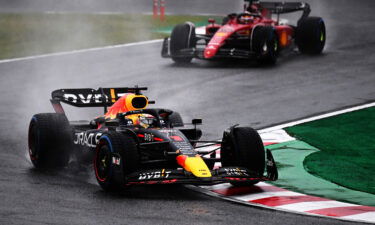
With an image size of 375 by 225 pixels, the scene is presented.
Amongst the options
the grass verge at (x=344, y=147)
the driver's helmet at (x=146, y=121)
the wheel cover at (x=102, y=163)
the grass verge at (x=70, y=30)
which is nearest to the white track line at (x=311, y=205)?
the grass verge at (x=344, y=147)

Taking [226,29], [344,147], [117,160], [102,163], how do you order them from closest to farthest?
1. [117,160]
2. [102,163]
3. [344,147]
4. [226,29]

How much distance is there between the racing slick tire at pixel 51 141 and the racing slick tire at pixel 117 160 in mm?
1486

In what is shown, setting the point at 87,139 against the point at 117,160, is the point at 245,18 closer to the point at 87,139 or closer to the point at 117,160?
the point at 87,139

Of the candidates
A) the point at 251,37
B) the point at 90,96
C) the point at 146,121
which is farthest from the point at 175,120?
the point at 251,37

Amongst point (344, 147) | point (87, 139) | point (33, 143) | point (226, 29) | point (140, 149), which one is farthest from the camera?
point (226, 29)

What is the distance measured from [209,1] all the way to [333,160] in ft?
88.6

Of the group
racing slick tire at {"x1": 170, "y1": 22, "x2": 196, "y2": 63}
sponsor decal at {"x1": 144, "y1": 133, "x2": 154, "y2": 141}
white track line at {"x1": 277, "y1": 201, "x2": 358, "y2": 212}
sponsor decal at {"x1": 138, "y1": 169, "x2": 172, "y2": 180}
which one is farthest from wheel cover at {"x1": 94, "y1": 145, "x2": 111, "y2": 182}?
racing slick tire at {"x1": 170, "y1": 22, "x2": 196, "y2": 63}

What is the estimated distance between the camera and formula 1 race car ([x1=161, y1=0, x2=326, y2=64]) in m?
22.5

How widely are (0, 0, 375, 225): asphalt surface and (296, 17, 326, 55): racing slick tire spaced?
37 centimetres

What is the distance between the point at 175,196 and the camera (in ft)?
36.6

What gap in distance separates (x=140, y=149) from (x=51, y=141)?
1.62m

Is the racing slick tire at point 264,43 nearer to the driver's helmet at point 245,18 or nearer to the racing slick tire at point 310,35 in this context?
the driver's helmet at point 245,18

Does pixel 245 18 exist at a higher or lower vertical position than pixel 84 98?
higher

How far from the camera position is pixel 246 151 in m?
11.6
